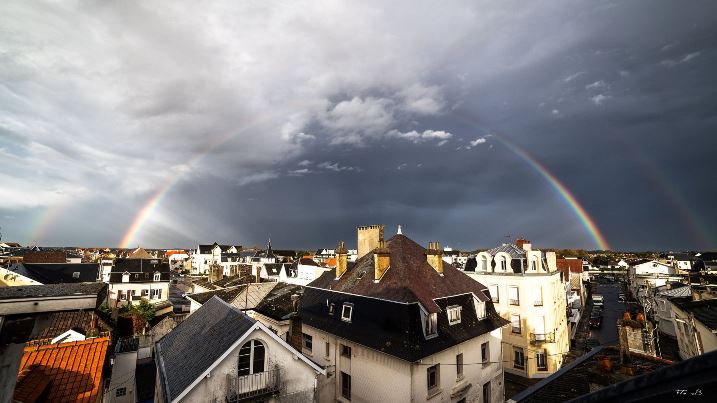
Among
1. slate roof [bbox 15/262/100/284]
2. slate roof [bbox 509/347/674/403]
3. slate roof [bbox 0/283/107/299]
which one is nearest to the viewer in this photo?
slate roof [bbox 0/283/107/299]

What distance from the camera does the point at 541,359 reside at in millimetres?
32375

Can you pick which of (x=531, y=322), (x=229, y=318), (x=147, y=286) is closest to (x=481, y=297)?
(x=531, y=322)

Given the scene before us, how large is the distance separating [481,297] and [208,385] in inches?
778

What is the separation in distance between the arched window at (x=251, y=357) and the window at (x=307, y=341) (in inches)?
435

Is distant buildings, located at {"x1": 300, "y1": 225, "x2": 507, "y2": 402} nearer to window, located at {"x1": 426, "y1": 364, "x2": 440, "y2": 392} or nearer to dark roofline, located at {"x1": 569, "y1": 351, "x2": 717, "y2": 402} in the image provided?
window, located at {"x1": 426, "y1": 364, "x2": 440, "y2": 392}

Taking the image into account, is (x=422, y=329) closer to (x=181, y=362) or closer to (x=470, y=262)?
(x=181, y=362)

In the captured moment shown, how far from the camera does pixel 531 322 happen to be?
32.6 m

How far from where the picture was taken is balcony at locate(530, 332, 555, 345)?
32.1 meters

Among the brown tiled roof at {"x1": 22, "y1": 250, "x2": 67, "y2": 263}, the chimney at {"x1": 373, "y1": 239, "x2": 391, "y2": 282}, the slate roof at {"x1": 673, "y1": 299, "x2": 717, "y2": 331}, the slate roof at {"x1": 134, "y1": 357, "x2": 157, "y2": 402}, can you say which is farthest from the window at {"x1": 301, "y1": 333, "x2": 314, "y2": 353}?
the brown tiled roof at {"x1": 22, "y1": 250, "x2": 67, "y2": 263}

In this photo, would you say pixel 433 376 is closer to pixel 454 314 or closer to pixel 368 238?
pixel 454 314

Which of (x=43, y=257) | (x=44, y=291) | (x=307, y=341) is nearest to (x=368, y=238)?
(x=307, y=341)

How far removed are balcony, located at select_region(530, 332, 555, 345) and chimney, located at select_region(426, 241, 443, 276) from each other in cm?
1473

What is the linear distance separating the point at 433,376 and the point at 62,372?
18.9m

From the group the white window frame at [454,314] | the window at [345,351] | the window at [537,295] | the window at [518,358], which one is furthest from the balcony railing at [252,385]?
the window at [518,358]
